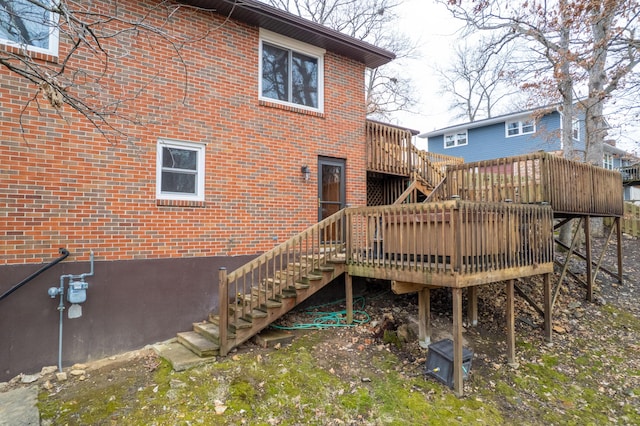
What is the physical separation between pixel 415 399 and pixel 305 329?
99.5 inches

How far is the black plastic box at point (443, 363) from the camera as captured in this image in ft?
17.6

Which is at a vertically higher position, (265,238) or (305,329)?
(265,238)

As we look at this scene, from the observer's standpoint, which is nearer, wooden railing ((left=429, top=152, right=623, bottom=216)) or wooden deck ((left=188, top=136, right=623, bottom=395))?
wooden deck ((left=188, top=136, right=623, bottom=395))

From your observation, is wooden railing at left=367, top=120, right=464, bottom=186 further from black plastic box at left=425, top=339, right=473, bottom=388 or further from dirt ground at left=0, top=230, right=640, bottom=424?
black plastic box at left=425, top=339, right=473, bottom=388

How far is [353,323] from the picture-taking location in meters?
7.24

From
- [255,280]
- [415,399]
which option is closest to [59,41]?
[255,280]

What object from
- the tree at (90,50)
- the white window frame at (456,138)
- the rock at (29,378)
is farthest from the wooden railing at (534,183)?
the white window frame at (456,138)

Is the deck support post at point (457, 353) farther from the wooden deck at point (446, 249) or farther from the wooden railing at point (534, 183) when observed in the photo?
the wooden railing at point (534, 183)

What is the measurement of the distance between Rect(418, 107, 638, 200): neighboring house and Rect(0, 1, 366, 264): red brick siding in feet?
52.4

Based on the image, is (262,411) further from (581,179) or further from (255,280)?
(581,179)

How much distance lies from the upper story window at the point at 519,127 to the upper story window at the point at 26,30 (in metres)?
22.4

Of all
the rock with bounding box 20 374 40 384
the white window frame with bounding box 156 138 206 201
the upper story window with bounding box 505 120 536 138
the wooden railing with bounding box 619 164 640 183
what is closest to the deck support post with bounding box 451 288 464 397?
the white window frame with bounding box 156 138 206 201

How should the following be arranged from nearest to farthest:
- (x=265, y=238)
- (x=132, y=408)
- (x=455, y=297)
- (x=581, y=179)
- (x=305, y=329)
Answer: (x=132, y=408) → (x=455, y=297) → (x=305, y=329) → (x=265, y=238) → (x=581, y=179)

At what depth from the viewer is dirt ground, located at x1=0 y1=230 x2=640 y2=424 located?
4918 millimetres
